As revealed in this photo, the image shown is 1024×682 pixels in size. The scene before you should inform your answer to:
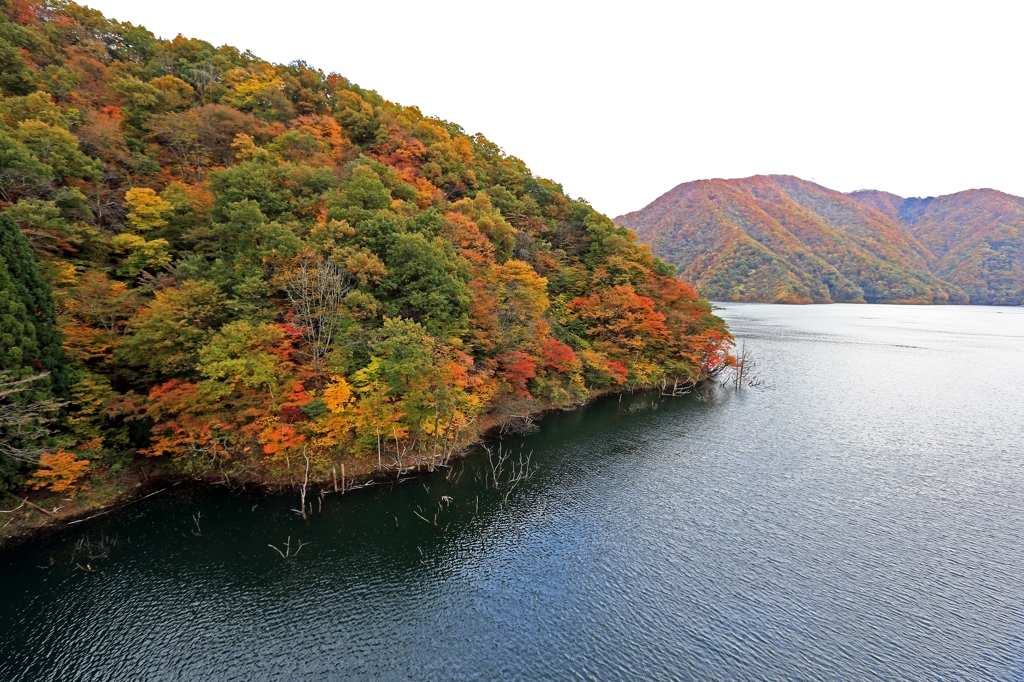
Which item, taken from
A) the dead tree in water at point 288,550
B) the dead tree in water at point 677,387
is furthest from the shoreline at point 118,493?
the dead tree in water at point 677,387

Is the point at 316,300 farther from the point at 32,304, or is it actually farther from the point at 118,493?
the point at 118,493

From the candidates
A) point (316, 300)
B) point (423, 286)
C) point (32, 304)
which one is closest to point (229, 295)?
point (316, 300)

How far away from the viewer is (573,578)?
57.4 ft

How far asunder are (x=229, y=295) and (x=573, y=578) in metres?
25.4

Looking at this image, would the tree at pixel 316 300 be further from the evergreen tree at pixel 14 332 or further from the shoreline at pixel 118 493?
the evergreen tree at pixel 14 332

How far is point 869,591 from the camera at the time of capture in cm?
1662

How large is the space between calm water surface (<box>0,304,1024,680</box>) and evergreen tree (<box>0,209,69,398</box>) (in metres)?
8.07

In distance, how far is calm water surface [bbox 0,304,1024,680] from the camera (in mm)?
13500

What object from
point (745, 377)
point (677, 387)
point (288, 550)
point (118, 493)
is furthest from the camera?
point (745, 377)

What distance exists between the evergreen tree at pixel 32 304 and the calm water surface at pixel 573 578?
26.5 feet

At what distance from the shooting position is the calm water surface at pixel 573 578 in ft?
44.3

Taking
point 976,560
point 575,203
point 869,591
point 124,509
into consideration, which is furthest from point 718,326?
point 124,509

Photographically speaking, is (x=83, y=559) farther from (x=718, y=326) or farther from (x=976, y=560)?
(x=718, y=326)

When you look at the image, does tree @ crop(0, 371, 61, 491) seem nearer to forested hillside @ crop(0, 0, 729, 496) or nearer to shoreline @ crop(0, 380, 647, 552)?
forested hillside @ crop(0, 0, 729, 496)
